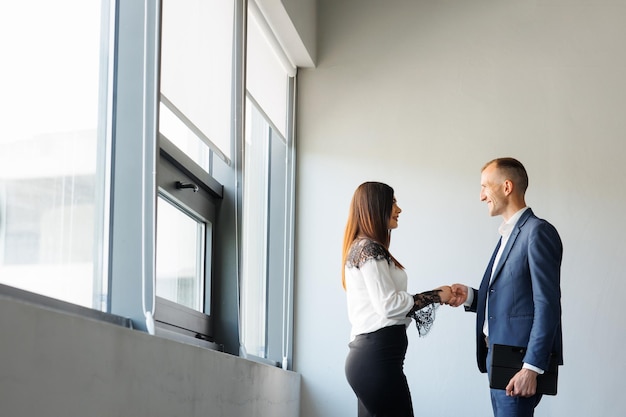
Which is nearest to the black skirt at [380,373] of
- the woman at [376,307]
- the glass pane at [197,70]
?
the woman at [376,307]

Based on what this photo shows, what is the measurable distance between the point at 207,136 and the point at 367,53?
76.1 inches

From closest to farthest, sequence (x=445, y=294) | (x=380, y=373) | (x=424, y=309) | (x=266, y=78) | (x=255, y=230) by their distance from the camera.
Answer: (x=380, y=373), (x=424, y=309), (x=445, y=294), (x=266, y=78), (x=255, y=230)

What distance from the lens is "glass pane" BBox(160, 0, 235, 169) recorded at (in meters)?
3.26

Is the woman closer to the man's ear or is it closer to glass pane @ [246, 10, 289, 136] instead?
the man's ear

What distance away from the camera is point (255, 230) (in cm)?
504

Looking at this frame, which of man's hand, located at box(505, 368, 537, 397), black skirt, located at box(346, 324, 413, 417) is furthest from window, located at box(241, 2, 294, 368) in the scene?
man's hand, located at box(505, 368, 537, 397)

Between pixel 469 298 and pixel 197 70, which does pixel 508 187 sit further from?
pixel 197 70

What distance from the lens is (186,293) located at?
3777 mm

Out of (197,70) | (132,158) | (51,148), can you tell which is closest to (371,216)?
(197,70)

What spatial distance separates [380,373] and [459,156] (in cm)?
229

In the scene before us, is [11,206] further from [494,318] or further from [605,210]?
[605,210]

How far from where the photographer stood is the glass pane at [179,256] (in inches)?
136

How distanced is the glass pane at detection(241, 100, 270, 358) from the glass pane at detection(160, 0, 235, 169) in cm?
67

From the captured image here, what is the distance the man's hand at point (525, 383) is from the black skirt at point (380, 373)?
0.38 m
